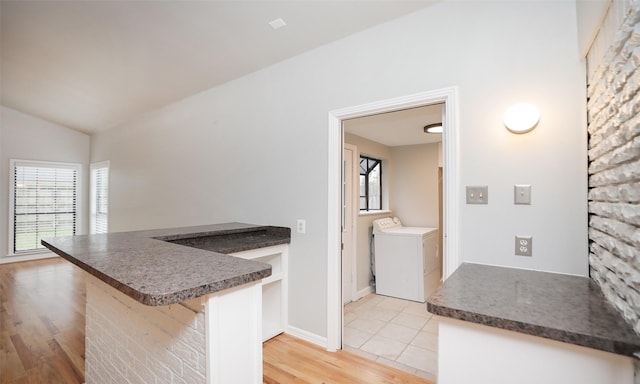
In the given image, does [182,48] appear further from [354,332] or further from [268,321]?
[354,332]

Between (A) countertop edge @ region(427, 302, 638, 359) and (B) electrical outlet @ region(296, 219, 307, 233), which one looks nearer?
(A) countertop edge @ region(427, 302, 638, 359)

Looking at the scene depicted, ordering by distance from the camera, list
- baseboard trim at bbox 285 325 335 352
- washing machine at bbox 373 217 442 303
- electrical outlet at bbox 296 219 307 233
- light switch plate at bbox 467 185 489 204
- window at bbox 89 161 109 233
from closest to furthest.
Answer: light switch plate at bbox 467 185 489 204
baseboard trim at bbox 285 325 335 352
electrical outlet at bbox 296 219 307 233
washing machine at bbox 373 217 442 303
window at bbox 89 161 109 233

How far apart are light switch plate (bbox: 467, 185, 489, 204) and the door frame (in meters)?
0.07

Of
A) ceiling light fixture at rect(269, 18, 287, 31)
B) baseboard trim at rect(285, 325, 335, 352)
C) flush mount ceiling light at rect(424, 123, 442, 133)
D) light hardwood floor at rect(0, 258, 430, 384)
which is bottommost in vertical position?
light hardwood floor at rect(0, 258, 430, 384)

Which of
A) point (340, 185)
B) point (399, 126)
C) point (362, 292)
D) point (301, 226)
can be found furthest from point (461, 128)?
point (362, 292)

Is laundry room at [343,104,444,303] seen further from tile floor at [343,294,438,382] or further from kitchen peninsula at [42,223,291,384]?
kitchen peninsula at [42,223,291,384]

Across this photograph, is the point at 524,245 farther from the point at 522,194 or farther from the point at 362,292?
the point at 362,292

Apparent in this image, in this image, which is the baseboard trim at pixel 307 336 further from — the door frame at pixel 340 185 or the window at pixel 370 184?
the window at pixel 370 184

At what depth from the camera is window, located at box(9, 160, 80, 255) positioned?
18.9 ft

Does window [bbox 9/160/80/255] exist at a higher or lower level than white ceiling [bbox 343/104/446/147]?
lower

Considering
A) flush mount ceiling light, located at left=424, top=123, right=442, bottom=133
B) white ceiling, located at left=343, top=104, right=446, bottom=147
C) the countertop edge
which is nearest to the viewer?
the countertop edge

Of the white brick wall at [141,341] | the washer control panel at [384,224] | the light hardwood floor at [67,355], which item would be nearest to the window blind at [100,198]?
the light hardwood floor at [67,355]

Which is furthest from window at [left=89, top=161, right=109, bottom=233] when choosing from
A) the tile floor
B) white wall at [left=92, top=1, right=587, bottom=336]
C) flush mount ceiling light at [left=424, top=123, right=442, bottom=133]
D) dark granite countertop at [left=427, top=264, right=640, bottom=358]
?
dark granite countertop at [left=427, top=264, right=640, bottom=358]

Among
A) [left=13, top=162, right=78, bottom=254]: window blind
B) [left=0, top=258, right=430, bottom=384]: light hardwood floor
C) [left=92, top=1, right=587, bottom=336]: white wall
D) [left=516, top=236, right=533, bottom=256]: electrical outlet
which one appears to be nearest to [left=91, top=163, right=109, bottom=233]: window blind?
[left=13, top=162, right=78, bottom=254]: window blind
